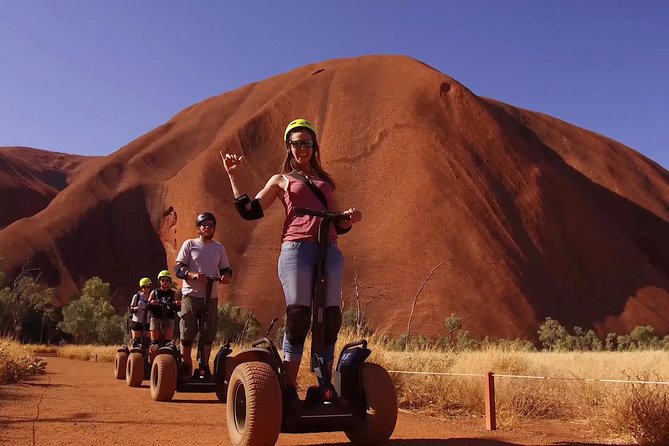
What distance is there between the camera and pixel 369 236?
55.3 meters

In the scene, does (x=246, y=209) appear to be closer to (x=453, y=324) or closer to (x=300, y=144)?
(x=300, y=144)

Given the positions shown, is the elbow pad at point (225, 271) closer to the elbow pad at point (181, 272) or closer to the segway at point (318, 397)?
the elbow pad at point (181, 272)

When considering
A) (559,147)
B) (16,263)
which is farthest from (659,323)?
(16,263)

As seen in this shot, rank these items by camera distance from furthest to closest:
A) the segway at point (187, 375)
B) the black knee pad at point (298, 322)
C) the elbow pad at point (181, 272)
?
the segway at point (187, 375), the elbow pad at point (181, 272), the black knee pad at point (298, 322)

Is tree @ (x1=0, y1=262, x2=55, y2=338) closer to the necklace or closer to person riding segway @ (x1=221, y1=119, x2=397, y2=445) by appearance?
the necklace

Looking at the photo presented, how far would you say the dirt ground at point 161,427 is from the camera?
4707 millimetres

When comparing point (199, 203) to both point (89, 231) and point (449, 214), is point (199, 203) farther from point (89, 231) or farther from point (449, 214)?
point (449, 214)

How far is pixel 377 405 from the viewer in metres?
4.07

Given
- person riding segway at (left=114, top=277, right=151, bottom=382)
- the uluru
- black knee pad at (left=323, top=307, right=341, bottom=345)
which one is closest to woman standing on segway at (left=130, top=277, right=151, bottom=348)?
person riding segway at (left=114, top=277, right=151, bottom=382)

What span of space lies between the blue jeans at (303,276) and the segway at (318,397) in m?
0.05

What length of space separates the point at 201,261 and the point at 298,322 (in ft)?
13.6

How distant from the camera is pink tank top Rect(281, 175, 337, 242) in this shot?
4.16 meters

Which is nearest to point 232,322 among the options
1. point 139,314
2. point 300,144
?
point 139,314

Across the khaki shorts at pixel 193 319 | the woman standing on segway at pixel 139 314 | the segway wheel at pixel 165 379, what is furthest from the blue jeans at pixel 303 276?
the woman standing on segway at pixel 139 314
